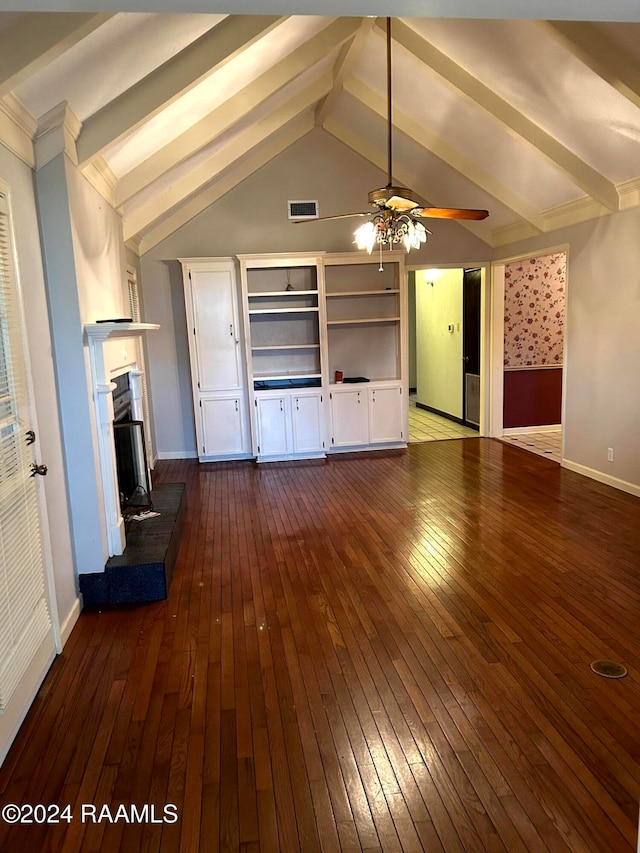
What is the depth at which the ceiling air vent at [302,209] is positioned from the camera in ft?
23.3

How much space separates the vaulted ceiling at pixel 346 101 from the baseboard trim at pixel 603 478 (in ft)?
7.99

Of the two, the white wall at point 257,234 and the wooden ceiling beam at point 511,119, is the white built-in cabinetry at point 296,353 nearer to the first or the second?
the white wall at point 257,234

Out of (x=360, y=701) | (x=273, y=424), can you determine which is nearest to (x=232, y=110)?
(x=273, y=424)

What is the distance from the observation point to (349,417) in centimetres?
719

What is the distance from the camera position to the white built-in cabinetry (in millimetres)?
6801

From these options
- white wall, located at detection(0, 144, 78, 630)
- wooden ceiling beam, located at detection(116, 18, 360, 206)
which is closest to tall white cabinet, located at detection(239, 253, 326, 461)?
wooden ceiling beam, located at detection(116, 18, 360, 206)

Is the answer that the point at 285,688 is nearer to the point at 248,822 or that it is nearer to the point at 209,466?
the point at 248,822

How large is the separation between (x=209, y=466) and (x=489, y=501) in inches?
134

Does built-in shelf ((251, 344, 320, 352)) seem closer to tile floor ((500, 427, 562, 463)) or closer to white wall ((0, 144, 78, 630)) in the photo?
tile floor ((500, 427, 562, 463))

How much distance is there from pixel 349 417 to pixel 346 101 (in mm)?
3550

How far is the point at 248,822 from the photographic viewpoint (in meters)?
1.87

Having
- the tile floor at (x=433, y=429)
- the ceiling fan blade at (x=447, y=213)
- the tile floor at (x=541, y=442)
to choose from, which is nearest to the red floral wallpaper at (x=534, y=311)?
the tile floor at (x=541, y=442)

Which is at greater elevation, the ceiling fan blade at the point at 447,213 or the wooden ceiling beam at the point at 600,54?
the wooden ceiling beam at the point at 600,54

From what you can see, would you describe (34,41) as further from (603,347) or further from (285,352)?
(285,352)
